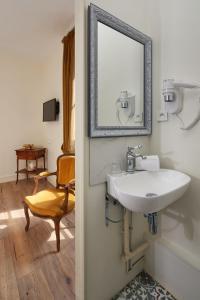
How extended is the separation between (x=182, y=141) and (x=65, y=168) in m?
1.46

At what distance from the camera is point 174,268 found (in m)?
1.32

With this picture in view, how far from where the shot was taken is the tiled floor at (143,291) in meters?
1.31

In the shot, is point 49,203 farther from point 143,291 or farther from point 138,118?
point 138,118

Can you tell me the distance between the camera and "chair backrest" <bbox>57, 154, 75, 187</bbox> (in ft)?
7.43

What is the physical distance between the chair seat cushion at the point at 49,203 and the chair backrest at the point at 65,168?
0.23 m

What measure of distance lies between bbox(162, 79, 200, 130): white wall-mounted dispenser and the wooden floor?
4.74ft

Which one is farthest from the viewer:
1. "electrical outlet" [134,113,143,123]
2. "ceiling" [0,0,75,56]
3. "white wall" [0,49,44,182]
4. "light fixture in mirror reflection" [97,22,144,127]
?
"white wall" [0,49,44,182]

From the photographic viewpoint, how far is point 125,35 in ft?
4.11

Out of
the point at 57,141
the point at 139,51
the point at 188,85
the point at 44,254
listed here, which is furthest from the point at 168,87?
the point at 57,141

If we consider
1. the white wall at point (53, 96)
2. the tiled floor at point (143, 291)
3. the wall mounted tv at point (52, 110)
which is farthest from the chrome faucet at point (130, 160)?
the wall mounted tv at point (52, 110)

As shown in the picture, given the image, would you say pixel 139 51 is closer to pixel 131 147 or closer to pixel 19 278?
pixel 131 147

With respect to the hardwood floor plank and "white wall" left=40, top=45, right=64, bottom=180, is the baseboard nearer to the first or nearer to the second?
the hardwood floor plank

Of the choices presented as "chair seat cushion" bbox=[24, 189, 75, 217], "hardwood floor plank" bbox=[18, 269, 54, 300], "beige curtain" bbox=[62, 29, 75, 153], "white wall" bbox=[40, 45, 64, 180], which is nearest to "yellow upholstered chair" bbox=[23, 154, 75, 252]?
"chair seat cushion" bbox=[24, 189, 75, 217]

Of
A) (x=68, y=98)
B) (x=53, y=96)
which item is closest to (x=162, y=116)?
(x=68, y=98)
